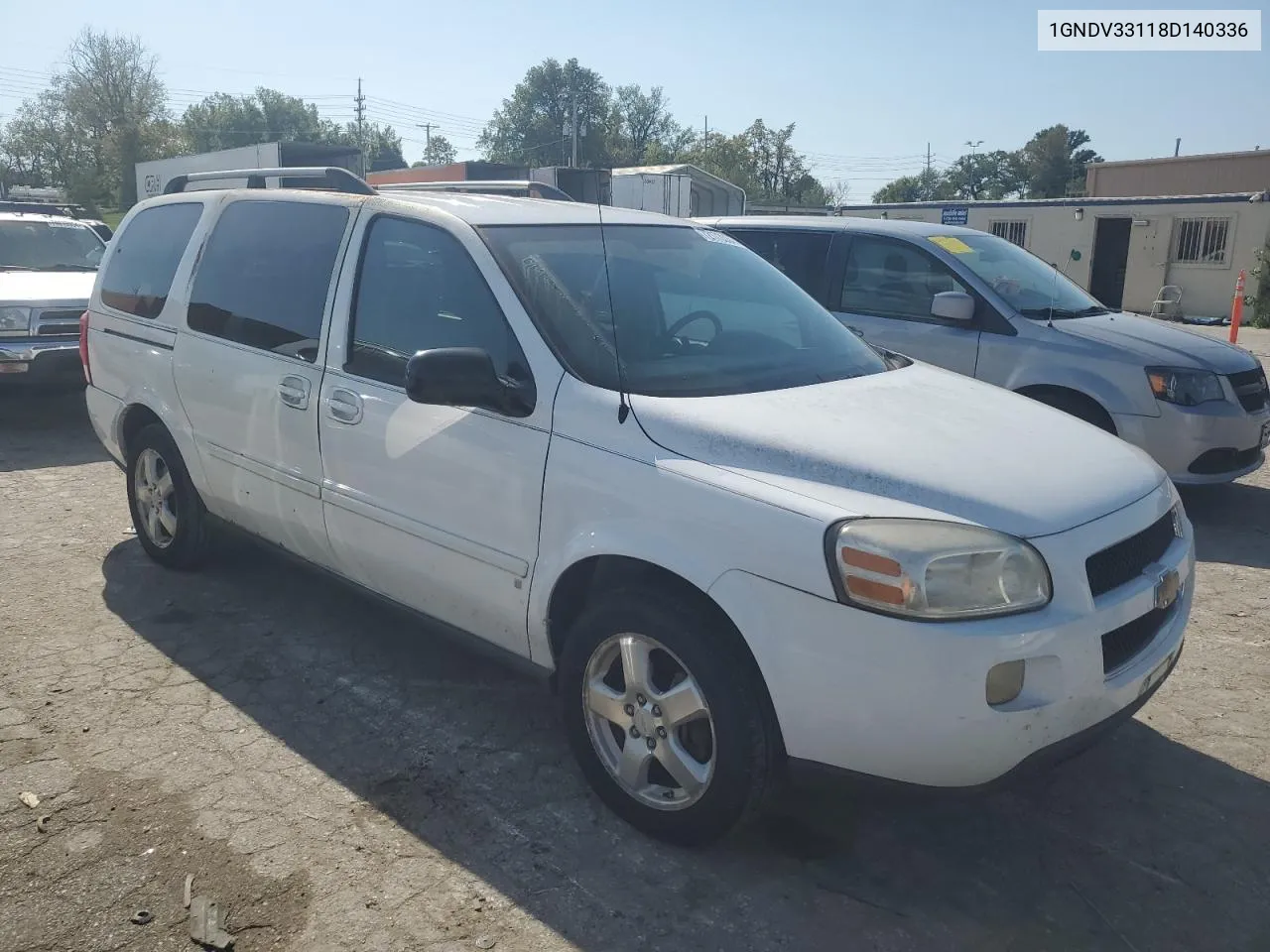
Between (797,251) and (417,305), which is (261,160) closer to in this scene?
(797,251)

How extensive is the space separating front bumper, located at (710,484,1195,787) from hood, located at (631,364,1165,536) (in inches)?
6.8

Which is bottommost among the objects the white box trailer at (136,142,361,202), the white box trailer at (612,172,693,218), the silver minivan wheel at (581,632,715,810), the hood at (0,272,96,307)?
the silver minivan wheel at (581,632,715,810)

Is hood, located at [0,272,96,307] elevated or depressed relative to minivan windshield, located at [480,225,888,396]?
depressed

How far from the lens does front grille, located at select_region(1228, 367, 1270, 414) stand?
6.39 m

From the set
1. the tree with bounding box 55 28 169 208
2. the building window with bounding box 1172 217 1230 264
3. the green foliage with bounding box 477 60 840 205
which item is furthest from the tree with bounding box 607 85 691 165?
the building window with bounding box 1172 217 1230 264

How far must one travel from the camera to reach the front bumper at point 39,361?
8.38m

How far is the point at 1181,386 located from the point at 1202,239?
21.1 m

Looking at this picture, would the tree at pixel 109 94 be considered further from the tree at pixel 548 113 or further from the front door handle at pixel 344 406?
the front door handle at pixel 344 406

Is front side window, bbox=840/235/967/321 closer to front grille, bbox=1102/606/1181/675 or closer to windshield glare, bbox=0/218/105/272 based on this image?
front grille, bbox=1102/606/1181/675

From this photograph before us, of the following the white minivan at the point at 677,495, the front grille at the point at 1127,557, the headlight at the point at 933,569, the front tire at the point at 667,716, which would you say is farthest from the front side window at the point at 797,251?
the headlight at the point at 933,569

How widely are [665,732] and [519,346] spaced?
1.27 m

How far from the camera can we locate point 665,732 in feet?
9.71

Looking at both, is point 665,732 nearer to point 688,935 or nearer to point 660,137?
point 688,935

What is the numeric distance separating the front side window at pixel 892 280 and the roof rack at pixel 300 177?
3.71 meters
